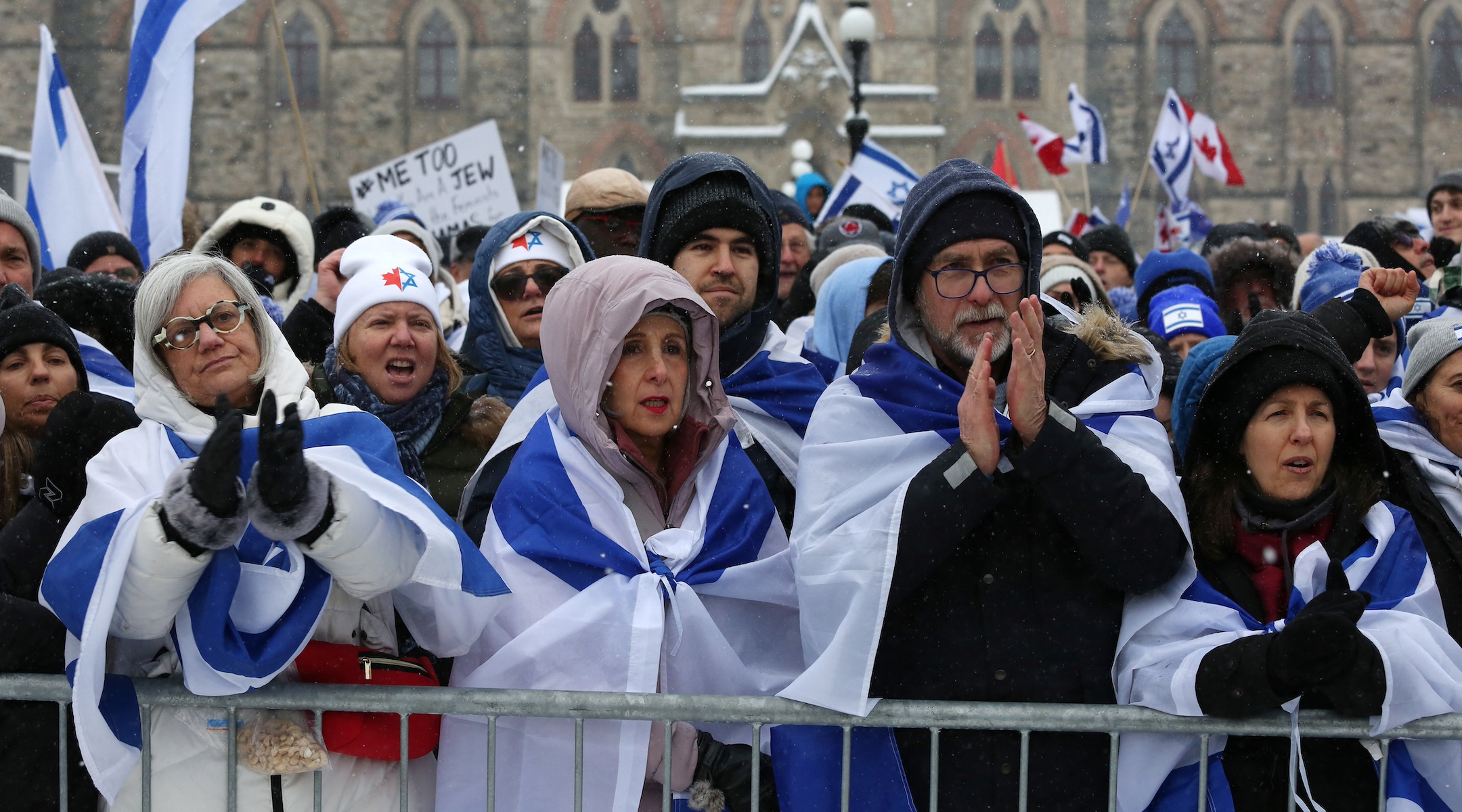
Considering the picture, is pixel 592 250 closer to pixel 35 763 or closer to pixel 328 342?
pixel 328 342

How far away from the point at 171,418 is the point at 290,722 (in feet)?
2.30

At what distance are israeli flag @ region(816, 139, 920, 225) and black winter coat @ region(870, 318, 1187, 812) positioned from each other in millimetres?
8019

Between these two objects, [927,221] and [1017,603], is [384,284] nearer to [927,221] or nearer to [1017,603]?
[927,221]

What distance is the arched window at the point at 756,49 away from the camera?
38031 millimetres

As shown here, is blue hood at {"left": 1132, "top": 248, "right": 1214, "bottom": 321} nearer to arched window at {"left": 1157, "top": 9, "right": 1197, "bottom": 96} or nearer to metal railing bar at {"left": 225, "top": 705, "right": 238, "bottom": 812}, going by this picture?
metal railing bar at {"left": 225, "top": 705, "right": 238, "bottom": 812}

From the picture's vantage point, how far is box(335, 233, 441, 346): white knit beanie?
4074 millimetres

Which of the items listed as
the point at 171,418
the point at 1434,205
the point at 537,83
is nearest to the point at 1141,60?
the point at 537,83

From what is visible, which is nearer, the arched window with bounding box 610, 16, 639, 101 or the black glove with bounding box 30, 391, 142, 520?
the black glove with bounding box 30, 391, 142, 520

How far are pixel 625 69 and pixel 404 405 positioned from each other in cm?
3563

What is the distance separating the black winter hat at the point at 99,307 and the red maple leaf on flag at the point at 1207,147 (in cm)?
1202

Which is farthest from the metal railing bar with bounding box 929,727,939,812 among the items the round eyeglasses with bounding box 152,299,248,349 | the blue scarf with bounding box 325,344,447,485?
the round eyeglasses with bounding box 152,299,248,349

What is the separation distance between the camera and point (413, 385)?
157 inches

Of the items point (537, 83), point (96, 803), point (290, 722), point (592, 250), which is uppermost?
point (537, 83)

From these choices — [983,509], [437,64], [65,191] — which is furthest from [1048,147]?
[437,64]
